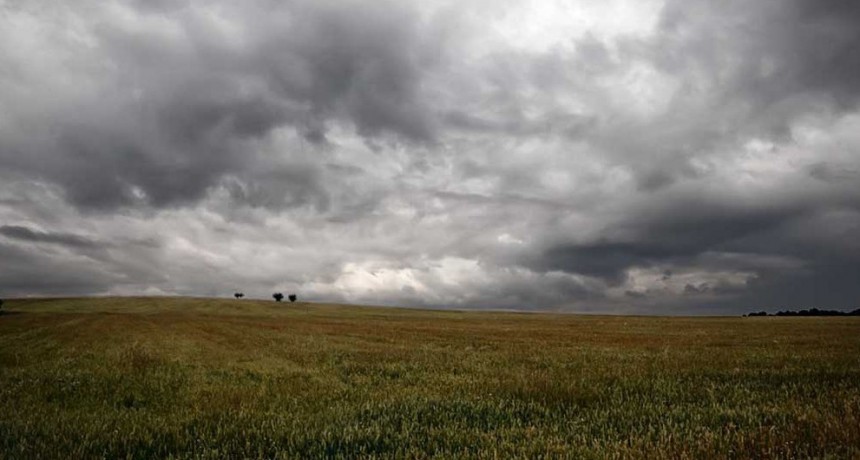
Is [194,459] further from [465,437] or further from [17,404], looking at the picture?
[17,404]

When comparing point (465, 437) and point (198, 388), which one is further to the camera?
point (198, 388)

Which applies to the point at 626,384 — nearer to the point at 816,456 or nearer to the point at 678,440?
the point at 678,440

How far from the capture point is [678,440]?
718cm

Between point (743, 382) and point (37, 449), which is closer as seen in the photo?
point (37, 449)

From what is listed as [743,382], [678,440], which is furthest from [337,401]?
[743,382]

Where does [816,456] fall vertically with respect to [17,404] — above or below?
above

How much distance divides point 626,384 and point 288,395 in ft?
26.5

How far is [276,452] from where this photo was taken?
696cm

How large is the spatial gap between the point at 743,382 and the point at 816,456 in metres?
8.22

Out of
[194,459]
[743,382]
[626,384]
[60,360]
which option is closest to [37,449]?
[194,459]

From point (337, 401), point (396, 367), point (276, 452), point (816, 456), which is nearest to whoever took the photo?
point (816, 456)

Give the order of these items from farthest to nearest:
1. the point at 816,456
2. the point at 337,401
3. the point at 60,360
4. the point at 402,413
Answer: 1. the point at 60,360
2. the point at 337,401
3. the point at 402,413
4. the point at 816,456

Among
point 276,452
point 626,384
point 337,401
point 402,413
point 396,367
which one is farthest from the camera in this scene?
point 396,367

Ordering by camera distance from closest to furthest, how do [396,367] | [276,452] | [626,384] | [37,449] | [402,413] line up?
[276,452] < [37,449] < [402,413] < [626,384] < [396,367]
